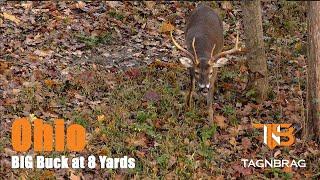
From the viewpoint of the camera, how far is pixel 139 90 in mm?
9070

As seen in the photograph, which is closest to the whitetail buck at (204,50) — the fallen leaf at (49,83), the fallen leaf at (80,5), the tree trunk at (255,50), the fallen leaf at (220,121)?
the fallen leaf at (220,121)

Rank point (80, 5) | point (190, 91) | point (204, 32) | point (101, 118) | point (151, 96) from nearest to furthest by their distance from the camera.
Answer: point (101, 118) < point (190, 91) < point (151, 96) < point (204, 32) < point (80, 5)

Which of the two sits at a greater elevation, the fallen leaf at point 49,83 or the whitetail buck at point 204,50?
the whitetail buck at point 204,50

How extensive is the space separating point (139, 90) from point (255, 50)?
1.87 metres

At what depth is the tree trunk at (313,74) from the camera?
7.38 metres

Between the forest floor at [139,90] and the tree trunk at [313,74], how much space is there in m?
0.16

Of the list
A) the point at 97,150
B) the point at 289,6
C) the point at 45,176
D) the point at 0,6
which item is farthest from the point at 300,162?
the point at 0,6

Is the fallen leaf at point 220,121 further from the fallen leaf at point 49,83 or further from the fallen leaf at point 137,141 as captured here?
the fallen leaf at point 49,83

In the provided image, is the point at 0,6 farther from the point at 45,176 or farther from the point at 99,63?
the point at 45,176

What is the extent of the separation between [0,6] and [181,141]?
5848mm

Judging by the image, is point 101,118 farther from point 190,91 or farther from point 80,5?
point 80,5

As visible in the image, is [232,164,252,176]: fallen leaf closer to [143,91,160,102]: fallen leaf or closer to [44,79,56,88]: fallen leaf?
[143,91,160,102]: fallen leaf

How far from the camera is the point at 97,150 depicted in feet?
24.1

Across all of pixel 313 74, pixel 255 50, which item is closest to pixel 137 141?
pixel 313 74
